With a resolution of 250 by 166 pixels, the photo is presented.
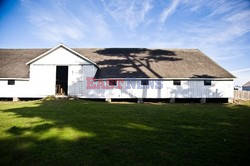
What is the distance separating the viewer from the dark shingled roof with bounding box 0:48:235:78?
1767 cm

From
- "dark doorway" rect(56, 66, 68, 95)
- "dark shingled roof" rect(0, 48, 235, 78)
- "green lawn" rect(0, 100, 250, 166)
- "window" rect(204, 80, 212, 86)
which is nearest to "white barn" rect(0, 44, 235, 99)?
"window" rect(204, 80, 212, 86)

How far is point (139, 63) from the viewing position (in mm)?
20125

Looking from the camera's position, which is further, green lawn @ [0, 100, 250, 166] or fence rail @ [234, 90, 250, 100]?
fence rail @ [234, 90, 250, 100]

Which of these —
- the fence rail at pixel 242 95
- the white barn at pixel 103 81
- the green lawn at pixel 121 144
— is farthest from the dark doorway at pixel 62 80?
the fence rail at pixel 242 95

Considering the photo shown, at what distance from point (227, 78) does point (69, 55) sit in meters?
17.9

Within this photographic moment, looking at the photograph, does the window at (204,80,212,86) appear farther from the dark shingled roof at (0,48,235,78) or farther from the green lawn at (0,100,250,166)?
the green lawn at (0,100,250,166)

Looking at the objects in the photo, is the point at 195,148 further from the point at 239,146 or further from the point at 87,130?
the point at 87,130

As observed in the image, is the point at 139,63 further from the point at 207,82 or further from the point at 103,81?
the point at 207,82

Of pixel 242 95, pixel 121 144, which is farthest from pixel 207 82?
pixel 121 144

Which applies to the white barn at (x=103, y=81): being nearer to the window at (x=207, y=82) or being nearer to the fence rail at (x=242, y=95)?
the window at (x=207, y=82)

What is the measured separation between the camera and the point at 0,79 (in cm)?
1723

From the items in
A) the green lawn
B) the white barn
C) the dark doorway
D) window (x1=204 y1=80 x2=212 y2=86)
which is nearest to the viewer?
the green lawn

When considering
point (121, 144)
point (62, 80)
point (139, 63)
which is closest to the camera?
point (121, 144)

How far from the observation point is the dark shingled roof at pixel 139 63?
17.7 meters
